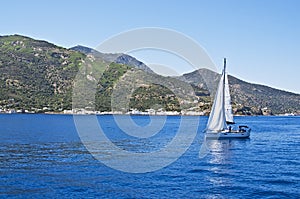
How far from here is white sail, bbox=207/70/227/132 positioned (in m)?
97.7

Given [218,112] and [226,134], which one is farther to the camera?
[226,134]

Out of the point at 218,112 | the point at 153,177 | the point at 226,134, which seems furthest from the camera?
the point at 226,134

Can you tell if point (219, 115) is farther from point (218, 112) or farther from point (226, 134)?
point (226, 134)

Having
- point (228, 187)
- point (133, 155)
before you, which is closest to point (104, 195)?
point (228, 187)

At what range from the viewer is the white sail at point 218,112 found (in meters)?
97.7

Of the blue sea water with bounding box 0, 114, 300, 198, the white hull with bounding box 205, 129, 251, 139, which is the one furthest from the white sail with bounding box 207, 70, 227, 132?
the blue sea water with bounding box 0, 114, 300, 198

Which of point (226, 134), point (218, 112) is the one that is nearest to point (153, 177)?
point (218, 112)

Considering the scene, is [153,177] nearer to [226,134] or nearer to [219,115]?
[219,115]

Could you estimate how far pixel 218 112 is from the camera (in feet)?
321

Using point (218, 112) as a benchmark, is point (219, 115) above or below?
below

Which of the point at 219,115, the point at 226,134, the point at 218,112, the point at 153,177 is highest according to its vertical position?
the point at 218,112

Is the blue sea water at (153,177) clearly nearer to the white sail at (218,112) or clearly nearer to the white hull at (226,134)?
the white hull at (226,134)

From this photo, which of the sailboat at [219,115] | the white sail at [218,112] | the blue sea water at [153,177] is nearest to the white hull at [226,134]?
the sailboat at [219,115]

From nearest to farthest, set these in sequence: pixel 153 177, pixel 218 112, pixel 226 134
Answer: pixel 153 177 → pixel 218 112 → pixel 226 134
